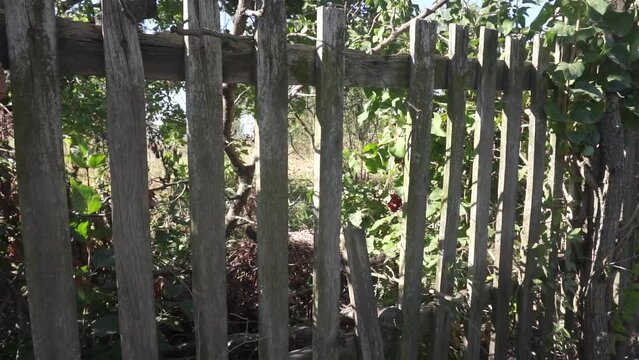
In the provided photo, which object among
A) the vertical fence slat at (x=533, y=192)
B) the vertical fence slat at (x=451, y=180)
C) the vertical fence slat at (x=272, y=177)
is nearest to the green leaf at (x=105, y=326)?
the vertical fence slat at (x=272, y=177)

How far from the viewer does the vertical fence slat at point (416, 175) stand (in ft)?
7.43

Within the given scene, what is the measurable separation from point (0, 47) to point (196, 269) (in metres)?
0.79

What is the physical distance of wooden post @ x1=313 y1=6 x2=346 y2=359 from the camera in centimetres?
197

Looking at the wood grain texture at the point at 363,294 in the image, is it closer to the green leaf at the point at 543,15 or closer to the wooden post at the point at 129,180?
the wooden post at the point at 129,180

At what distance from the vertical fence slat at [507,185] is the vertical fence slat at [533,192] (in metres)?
0.14

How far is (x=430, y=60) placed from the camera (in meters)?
2.29

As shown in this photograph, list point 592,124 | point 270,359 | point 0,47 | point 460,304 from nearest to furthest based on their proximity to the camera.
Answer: point 0,47, point 270,359, point 460,304, point 592,124

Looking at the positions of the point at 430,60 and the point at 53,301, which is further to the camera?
the point at 430,60

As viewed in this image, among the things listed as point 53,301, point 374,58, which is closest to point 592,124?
point 374,58

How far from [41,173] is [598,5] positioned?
8.09ft

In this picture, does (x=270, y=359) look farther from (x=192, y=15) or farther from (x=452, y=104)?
(x=452, y=104)

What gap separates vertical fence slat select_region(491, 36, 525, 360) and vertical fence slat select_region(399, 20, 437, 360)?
26.3 inches

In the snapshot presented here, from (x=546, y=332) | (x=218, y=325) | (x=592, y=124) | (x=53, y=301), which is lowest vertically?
(x=546, y=332)

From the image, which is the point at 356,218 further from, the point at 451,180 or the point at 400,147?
the point at 451,180
